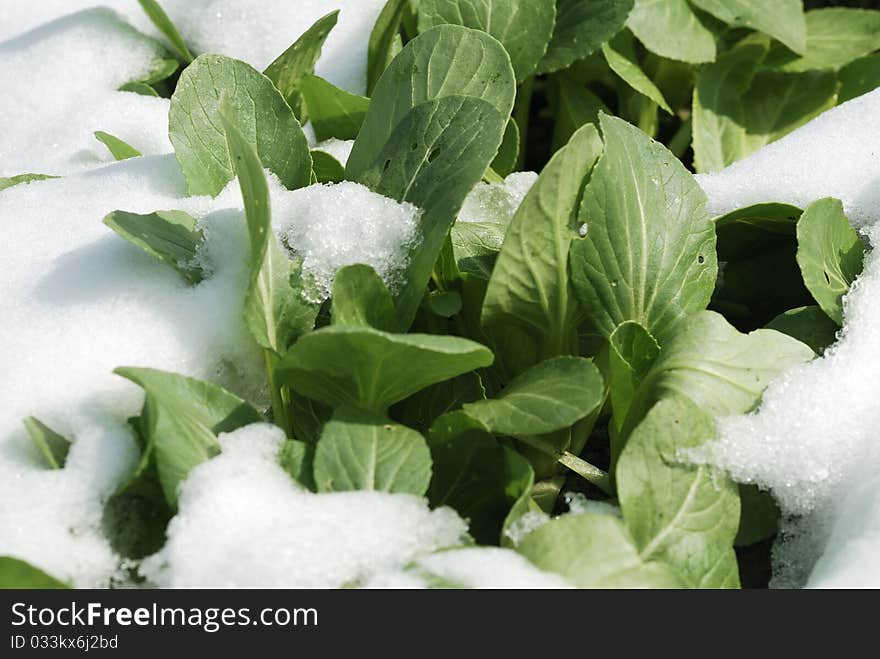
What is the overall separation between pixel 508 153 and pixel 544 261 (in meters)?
0.39

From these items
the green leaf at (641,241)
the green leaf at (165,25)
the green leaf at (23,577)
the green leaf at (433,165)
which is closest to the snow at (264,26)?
the green leaf at (165,25)

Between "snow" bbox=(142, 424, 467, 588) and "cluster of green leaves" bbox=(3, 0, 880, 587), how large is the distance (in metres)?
0.03

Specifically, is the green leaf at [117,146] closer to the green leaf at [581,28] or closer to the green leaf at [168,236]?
the green leaf at [168,236]

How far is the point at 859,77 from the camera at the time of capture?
1824 millimetres

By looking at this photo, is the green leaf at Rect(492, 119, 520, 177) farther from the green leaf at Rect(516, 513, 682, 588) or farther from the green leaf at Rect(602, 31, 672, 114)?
the green leaf at Rect(516, 513, 682, 588)

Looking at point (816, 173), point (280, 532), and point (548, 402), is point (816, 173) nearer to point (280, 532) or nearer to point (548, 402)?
point (548, 402)

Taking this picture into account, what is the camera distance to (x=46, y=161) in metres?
1.53

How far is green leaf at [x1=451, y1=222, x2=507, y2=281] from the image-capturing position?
119cm

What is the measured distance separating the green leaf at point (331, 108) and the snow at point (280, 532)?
62 centimetres

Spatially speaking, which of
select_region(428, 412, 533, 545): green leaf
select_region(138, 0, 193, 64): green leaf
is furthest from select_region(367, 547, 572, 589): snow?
select_region(138, 0, 193, 64): green leaf
